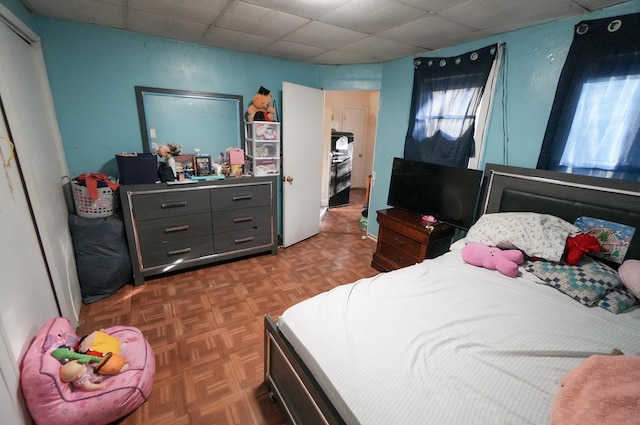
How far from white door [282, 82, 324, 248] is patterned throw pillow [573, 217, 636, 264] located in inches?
105

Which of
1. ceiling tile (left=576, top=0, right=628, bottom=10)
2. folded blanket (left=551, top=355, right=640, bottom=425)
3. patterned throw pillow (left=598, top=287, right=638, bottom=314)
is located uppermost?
ceiling tile (left=576, top=0, right=628, bottom=10)

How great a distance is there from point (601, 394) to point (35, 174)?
2.86m

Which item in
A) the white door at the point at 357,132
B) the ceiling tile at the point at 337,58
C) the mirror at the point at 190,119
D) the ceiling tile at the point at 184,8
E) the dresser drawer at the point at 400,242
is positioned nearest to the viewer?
the ceiling tile at the point at 184,8

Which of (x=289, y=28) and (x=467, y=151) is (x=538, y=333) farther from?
(x=289, y=28)

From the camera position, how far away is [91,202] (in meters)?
2.27

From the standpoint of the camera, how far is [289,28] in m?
2.25

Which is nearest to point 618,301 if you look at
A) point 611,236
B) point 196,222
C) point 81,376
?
point 611,236

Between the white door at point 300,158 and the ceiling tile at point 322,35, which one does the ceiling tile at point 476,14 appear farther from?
the white door at point 300,158

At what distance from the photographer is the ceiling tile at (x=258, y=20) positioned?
75.8 inches

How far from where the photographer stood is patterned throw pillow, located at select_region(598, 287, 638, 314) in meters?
1.44

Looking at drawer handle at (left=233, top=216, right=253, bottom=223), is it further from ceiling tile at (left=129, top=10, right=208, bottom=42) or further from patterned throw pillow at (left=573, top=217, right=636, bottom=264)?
patterned throw pillow at (left=573, top=217, right=636, bottom=264)

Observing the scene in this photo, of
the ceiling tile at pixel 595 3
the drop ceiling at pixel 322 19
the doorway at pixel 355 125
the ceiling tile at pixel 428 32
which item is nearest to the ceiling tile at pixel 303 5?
the drop ceiling at pixel 322 19

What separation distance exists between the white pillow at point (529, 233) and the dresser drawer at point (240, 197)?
6.72 ft

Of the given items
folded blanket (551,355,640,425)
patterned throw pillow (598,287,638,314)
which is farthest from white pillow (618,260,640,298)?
folded blanket (551,355,640,425)
